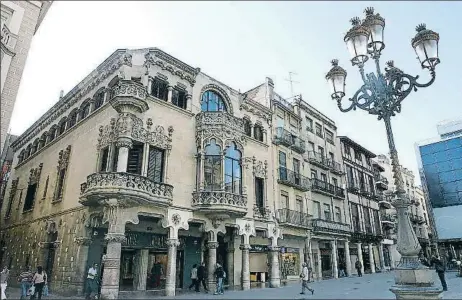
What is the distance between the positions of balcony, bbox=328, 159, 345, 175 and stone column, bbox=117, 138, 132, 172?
21.6 metres

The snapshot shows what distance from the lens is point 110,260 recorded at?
13688 millimetres

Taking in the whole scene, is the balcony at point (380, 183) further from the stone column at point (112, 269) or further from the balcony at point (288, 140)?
the stone column at point (112, 269)

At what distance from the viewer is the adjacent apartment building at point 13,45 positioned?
12094mm

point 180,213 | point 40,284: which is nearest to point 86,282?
point 40,284

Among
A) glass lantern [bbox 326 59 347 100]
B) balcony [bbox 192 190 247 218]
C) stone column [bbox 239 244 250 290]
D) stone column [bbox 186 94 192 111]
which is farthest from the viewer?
stone column [bbox 186 94 192 111]

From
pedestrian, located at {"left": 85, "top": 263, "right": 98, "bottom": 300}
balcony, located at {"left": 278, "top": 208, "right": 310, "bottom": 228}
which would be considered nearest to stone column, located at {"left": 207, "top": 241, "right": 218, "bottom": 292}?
pedestrian, located at {"left": 85, "top": 263, "right": 98, "bottom": 300}

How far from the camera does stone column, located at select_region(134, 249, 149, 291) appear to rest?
17.3 m

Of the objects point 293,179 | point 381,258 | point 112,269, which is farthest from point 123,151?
point 381,258

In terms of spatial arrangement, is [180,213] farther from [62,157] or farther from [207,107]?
[62,157]

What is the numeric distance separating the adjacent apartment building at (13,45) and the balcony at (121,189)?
3.91 meters

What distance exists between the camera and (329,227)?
27547 millimetres

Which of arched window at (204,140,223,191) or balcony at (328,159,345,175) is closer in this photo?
arched window at (204,140,223,191)

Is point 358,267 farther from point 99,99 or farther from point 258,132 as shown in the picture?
point 99,99

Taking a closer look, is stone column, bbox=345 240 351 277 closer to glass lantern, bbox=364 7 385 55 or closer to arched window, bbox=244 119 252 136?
arched window, bbox=244 119 252 136
